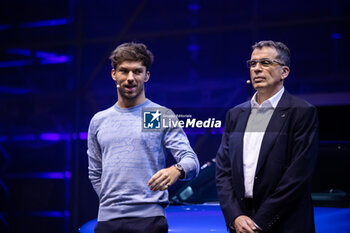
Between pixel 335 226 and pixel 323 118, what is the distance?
0.77m

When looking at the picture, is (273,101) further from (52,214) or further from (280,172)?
(52,214)

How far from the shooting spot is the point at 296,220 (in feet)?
7.17

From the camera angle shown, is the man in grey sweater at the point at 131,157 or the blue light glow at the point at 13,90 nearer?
the man in grey sweater at the point at 131,157

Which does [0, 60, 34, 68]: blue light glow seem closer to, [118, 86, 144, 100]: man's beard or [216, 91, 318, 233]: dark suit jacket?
[118, 86, 144, 100]: man's beard

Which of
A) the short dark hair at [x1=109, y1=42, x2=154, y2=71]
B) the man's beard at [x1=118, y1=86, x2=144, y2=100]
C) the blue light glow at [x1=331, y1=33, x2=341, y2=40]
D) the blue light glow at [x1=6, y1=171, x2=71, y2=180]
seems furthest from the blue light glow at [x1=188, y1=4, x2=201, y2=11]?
the blue light glow at [x1=6, y1=171, x2=71, y2=180]

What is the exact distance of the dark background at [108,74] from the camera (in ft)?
11.6

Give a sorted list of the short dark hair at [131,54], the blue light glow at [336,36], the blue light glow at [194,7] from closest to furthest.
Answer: the short dark hair at [131,54]
the blue light glow at [336,36]
the blue light glow at [194,7]

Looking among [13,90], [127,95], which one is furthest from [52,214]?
[127,95]

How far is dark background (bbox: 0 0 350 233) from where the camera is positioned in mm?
3535

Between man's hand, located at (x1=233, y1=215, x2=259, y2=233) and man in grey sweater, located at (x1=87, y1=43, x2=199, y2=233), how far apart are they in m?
0.30

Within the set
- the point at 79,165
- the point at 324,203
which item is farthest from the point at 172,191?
the point at 79,165

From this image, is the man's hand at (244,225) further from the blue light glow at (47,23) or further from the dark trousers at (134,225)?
the blue light glow at (47,23)

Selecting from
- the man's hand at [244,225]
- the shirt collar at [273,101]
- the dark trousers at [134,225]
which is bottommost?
the dark trousers at [134,225]

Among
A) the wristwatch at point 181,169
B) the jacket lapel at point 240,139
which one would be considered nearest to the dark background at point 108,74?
the jacket lapel at point 240,139
